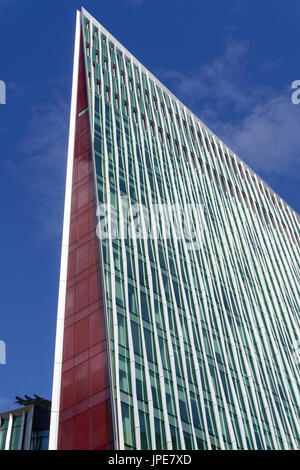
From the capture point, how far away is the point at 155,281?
53.4 meters

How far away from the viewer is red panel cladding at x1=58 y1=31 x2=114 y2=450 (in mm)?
38500

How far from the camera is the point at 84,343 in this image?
143 feet

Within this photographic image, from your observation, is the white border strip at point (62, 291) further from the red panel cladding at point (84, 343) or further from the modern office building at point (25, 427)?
the modern office building at point (25, 427)

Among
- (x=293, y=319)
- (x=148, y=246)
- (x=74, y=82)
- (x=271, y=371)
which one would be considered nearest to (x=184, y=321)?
(x=148, y=246)

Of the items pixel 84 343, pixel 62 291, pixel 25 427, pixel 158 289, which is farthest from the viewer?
pixel 25 427

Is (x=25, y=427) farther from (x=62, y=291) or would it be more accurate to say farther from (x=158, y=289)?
(x=158, y=289)

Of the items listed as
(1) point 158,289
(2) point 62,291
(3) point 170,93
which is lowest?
(2) point 62,291

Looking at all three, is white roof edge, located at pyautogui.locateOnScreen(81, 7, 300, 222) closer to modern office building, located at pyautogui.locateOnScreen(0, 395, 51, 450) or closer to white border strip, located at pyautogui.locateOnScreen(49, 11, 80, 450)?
white border strip, located at pyautogui.locateOnScreen(49, 11, 80, 450)

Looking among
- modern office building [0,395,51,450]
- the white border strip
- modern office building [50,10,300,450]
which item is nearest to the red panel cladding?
modern office building [50,10,300,450]

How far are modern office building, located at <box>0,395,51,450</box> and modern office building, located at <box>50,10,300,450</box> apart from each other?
1387cm

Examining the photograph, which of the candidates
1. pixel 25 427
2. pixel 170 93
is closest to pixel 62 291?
pixel 25 427

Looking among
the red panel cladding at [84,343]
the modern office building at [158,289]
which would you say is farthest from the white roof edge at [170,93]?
the red panel cladding at [84,343]

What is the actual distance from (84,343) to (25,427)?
17.2m
